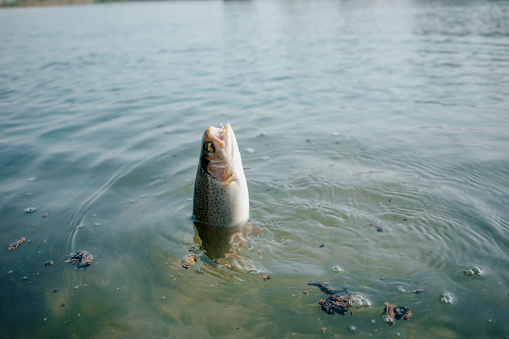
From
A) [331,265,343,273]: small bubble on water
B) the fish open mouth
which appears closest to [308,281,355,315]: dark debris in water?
[331,265,343,273]: small bubble on water

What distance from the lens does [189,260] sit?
461cm

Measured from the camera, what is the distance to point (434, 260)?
4.35 meters

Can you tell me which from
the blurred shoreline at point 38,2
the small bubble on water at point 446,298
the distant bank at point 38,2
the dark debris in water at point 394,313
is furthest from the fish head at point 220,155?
the distant bank at point 38,2

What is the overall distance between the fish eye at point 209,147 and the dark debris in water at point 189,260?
1.42m

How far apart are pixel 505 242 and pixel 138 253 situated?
15.7 ft

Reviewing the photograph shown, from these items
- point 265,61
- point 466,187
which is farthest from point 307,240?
point 265,61

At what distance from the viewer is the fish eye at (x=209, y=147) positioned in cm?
446

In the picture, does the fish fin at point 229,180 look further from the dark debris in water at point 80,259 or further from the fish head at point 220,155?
the dark debris in water at point 80,259

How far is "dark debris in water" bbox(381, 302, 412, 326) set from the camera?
3604 mm

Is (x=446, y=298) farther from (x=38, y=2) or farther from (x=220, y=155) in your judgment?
(x=38, y=2)

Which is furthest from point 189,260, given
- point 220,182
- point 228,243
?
point 220,182

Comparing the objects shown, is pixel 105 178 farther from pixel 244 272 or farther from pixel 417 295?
pixel 417 295

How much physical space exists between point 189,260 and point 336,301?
6.30ft

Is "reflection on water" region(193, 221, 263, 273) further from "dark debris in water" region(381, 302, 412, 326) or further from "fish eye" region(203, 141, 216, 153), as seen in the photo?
"dark debris in water" region(381, 302, 412, 326)
